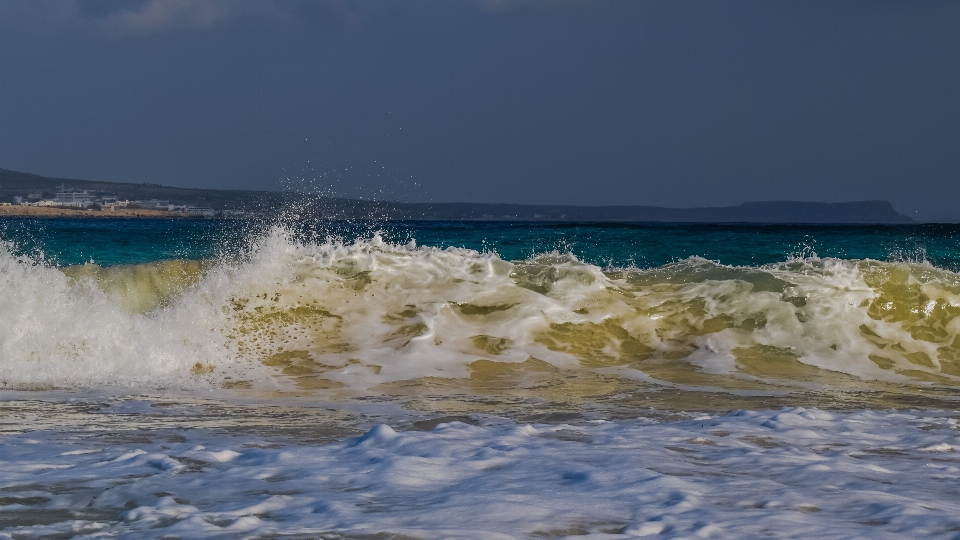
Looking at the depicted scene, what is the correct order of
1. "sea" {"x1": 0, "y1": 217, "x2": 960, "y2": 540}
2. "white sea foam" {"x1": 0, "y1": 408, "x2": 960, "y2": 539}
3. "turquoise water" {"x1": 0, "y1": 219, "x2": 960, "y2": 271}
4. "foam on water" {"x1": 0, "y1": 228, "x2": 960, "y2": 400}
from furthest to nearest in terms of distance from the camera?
"turquoise water" {"x1": 0, "y1": 219, "x2": 960, "y2": 271}, "foam on water" {"x1": 0, "y1": 228, "x2": 960, "y2": 400}, "sea" {"x1": 0, "y1": 217, "x2": 960, "y2": 540}, "white sea foam" {"x1": 0, "y1": 408, "x2": 960, "y2": 539}

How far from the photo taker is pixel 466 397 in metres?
7.23

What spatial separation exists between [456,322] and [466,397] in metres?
3.10

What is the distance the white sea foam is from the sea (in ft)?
0.06

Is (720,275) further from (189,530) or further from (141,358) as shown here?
(189,530)

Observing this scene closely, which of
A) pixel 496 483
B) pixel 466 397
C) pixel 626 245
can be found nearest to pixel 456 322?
pixel 466 397

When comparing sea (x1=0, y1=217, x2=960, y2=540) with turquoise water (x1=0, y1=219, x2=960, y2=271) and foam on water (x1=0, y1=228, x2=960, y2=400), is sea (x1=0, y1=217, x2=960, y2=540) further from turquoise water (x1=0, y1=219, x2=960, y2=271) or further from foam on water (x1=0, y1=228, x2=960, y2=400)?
turquoise water (x1=0, y1=219, x2=960, y2=271)

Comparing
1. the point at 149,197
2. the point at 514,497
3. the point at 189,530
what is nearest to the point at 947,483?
the point at 514,497

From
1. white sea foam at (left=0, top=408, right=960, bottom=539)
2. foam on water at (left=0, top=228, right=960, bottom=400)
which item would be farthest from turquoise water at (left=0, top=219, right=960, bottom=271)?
white sea foam at (left=0, top=408, right=960, bottom=539)

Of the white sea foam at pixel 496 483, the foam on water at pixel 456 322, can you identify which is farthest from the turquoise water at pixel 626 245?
the white sea foam at pixel 496 483

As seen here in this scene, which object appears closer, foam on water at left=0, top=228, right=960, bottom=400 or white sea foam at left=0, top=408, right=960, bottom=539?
white sea foam at left=0, top=408, right=960, bottom=539

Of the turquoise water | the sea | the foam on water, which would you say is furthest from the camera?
the turquoise water

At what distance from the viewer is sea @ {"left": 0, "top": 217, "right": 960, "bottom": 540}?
3781 millimetres

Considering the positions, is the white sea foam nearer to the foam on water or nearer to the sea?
the sea

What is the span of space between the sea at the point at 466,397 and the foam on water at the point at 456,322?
0.04 metres
